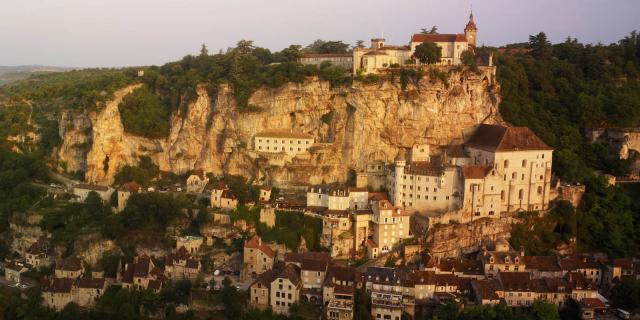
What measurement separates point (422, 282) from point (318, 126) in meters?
17.6

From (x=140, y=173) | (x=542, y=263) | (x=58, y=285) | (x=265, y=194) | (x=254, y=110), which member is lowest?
(x=58, y=285)

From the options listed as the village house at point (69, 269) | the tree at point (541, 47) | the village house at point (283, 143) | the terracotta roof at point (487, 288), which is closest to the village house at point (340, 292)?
the terracotta roof at point (487, 288)

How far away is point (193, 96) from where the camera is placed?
54719mm

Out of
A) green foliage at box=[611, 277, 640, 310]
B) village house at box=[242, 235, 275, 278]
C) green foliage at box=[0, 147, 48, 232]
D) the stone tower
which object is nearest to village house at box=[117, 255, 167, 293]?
village house at box=[242, 235, 275, 278]

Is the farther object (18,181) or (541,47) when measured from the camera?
(541,47)

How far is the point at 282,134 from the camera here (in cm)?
5106

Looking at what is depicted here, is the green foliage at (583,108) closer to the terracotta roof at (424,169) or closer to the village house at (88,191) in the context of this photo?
the terracotta roof at (424,169)

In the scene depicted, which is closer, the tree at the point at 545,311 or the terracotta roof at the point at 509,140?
the tree at the point at 545,311

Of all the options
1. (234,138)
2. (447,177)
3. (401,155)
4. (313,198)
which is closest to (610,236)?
(447,177)

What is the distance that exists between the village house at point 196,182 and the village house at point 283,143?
475 centimetres

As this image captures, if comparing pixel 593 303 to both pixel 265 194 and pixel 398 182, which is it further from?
pixel 265 194

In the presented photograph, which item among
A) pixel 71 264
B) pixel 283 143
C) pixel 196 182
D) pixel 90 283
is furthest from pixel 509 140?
pixel 71 264

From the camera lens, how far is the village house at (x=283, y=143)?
50625mm

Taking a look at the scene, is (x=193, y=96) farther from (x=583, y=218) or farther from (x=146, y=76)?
(x=583, y=218)
